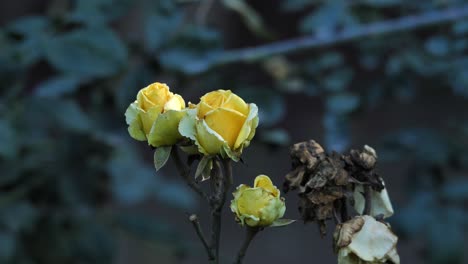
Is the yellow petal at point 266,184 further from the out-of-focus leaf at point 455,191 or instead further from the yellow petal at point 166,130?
the out-of-focus leaf at point 455,191

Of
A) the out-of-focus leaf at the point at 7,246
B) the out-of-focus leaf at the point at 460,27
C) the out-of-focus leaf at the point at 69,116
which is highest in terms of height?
the out-of-focus leaf at the point at 460,27

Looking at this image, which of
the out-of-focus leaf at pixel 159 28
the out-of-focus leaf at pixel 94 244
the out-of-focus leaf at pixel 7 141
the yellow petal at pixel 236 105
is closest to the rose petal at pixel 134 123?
the yellow petal at pixel 236 105

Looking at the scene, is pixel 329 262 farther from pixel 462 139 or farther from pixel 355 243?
pixel 355 243

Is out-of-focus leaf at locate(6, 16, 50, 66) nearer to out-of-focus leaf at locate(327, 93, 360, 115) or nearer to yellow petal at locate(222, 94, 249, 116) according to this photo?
out-of-focus leaf at locate(327, 93, 360, 115)

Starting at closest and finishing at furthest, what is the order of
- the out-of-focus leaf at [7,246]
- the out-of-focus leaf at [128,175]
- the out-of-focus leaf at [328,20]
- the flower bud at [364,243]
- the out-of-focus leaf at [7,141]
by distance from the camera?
the flower bud at [364,243], the out-of-focus leaf at [7,141], the out-of-focus leaf at [7,246], the out-of-focus leaf at [128,175], the out-of-focus leaf at [328,20]

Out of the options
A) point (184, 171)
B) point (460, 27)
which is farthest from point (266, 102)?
point (184, 171)

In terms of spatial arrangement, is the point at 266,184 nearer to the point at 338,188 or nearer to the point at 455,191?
the point at 338,188

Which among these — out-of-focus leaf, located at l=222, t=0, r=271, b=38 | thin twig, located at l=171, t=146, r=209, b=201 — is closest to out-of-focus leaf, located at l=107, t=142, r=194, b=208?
out-of-focus leaf, located at l=222, t=0, r=271, b=38
